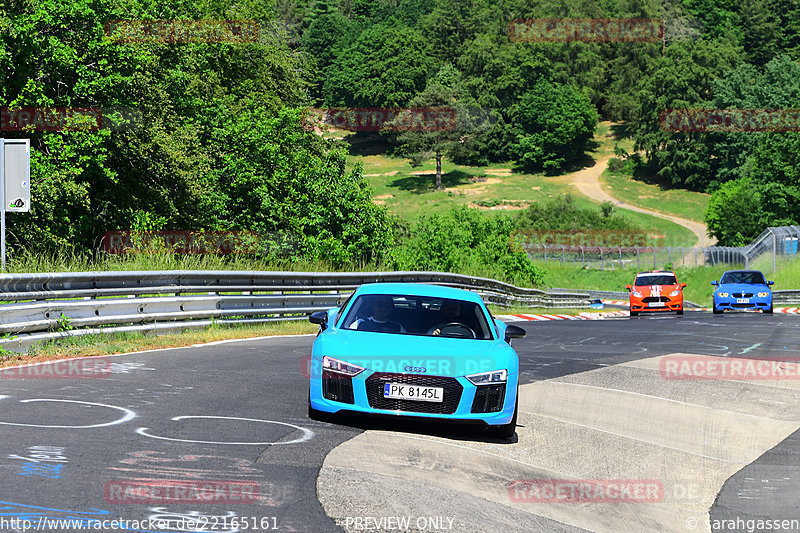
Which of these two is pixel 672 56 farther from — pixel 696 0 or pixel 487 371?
pixel 487 371

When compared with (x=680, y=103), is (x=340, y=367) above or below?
below

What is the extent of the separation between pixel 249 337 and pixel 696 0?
17630 cm

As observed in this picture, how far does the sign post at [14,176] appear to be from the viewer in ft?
44.8

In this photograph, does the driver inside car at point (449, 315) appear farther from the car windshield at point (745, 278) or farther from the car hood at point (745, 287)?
the car windshield at point (745, 278)

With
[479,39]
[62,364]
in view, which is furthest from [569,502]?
[479,39]

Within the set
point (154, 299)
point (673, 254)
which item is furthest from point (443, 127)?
point (154, 299)

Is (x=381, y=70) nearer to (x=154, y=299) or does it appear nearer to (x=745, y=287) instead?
(x=745, y=287)

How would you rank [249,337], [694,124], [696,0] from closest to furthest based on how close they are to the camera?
[249,337]
[694,124]
[696,0]

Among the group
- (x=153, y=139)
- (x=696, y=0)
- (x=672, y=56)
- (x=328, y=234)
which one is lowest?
(x=328, y=234)

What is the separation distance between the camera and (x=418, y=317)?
31.7 ft

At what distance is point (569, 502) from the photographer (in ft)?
23.1

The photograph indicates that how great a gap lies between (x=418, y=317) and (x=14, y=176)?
7.13 meters

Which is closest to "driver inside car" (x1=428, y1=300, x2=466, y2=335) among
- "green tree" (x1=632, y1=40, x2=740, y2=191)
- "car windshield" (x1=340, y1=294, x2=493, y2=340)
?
"car windshield" (x1=340, y1=294, x2=493, y2=340)

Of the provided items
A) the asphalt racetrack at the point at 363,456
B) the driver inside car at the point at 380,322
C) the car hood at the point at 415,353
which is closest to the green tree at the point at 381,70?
the asphalt racetrack at the point at 363,456
